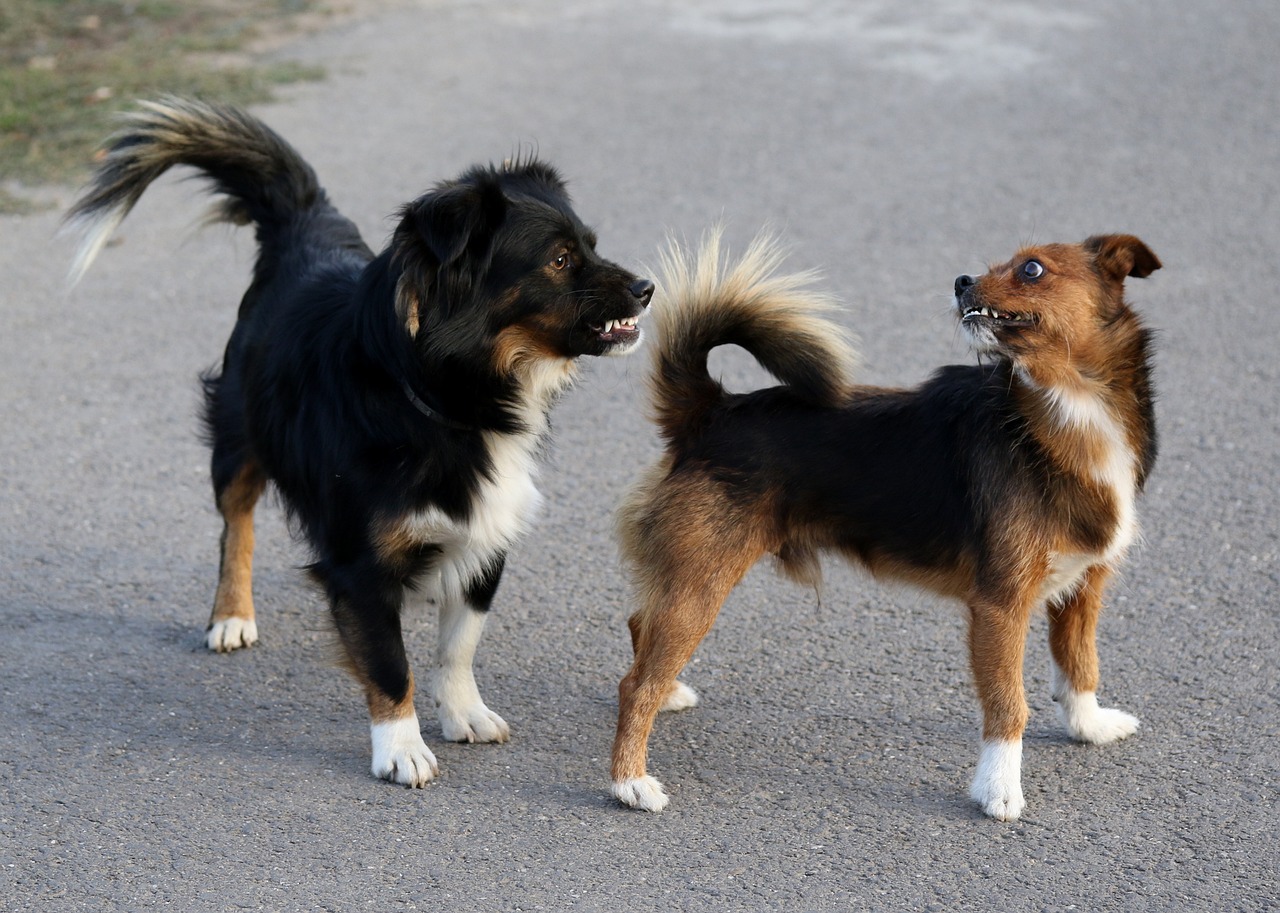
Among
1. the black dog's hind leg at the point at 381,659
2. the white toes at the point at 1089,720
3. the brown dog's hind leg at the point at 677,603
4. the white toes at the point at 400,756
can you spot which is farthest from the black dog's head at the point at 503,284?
the white toes at the point at 1089,720

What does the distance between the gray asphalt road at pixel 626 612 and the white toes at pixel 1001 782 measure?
0.04 metres

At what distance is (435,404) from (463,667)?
2.67 ft

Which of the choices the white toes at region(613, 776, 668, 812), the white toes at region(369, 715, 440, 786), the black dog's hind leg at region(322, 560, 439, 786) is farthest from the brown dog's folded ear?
the white toes at region(369, 715, 440, 786)

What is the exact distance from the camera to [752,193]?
26.8 ft

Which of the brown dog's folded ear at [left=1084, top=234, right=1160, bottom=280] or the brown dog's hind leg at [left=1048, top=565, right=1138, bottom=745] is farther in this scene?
the brown dog's hind leg at [left=1048, top=565, right=1138, bottom=745]

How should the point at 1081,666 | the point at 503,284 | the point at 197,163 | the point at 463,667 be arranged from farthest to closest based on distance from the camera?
1. the point at 197,163
2. the point at 463,667
3. the point at 1081,666
4. the point at 503,284

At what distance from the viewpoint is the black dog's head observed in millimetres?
3605

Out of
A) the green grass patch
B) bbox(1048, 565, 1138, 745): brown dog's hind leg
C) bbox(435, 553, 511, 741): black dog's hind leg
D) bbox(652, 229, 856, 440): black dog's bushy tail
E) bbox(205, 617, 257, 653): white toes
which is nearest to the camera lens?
bbox(652, 229, 856, 440): black dog's bushy tail

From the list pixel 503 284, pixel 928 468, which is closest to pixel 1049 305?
pixel 928 468

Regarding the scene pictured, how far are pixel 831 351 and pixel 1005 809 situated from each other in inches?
49.8

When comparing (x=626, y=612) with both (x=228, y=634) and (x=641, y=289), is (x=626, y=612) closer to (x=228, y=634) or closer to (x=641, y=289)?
(x=228, y=634)

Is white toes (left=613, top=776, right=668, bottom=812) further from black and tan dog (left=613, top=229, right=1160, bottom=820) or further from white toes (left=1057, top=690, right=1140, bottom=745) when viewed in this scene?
white toes (left=1057, top=690, right=1140, bottom=745)

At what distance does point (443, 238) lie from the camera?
3.59 m

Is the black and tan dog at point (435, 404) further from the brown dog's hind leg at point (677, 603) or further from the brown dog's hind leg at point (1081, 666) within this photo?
the brown dog's hind leg at point (1081, 666)
